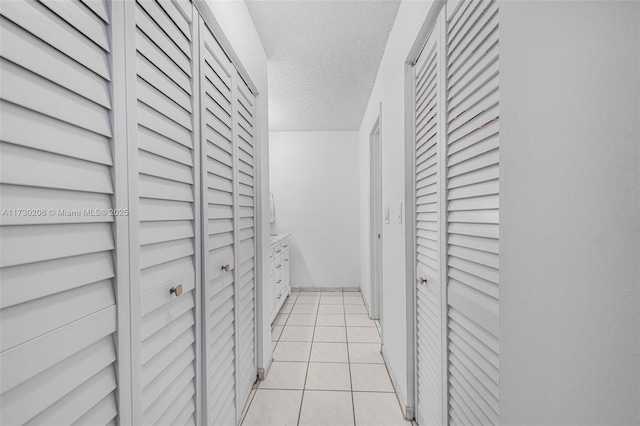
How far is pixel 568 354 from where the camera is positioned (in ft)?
1.76

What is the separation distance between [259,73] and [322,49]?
0.53 m

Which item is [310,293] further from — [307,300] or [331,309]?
[331,309]

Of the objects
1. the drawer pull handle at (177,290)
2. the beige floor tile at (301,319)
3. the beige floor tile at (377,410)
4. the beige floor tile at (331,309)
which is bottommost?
the beige floor tile at (331,309)

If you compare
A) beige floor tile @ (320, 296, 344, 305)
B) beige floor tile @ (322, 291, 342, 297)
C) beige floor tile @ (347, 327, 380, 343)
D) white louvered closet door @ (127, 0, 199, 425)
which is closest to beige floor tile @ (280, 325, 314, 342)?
beige floor tile @ (347, 327, 380, 343)

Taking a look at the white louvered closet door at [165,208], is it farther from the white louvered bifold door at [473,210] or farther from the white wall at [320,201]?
the white wall at [320,201]

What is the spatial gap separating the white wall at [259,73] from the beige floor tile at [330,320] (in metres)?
0.97

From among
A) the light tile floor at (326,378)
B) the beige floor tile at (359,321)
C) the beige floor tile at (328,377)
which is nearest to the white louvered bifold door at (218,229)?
the light tile floor at (326,378)

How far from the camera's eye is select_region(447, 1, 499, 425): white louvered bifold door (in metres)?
0.88

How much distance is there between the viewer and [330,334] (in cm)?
300

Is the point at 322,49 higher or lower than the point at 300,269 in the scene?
higher

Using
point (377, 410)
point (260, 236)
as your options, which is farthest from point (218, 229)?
point (377, 410)

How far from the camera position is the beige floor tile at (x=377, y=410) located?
1753 millimetres

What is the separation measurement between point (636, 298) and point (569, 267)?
0.11 m

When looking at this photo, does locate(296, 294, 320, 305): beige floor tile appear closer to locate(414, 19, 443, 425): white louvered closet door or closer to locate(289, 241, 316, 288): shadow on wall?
locate(289, 241, 316, 288): shadow on wall
